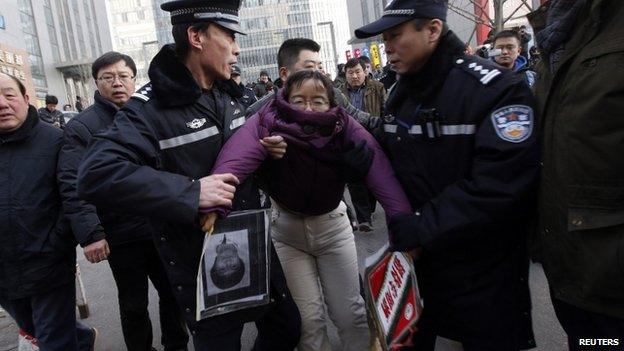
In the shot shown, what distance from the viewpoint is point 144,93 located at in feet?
6.57

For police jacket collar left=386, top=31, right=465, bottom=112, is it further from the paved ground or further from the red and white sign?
the paved ground

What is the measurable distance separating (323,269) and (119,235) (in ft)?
4.52

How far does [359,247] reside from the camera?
5.18 meters

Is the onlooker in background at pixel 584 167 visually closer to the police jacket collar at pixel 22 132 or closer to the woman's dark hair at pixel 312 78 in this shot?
the woman's dark hair at pixel 312 78

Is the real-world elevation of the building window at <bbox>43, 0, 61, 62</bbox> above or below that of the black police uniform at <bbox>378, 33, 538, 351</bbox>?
above

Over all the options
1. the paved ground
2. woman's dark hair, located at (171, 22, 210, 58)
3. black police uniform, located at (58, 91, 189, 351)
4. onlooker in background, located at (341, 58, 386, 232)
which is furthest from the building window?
woman's dark hair, located at (171, 22, 210, 58)

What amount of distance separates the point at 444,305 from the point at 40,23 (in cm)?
3860

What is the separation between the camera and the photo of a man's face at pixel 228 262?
1.84 metres

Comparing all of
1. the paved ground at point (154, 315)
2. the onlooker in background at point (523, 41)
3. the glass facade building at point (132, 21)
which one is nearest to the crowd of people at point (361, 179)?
the paved ground at point (154, 315)

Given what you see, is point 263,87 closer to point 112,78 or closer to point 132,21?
point 112,78

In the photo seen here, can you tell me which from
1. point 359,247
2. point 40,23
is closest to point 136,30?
point 40,23

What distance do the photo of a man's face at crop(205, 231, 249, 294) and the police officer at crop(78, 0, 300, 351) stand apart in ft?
0.44

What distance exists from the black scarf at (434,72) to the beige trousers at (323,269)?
0.91 m

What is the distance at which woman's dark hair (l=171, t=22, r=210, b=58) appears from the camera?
1985mm
